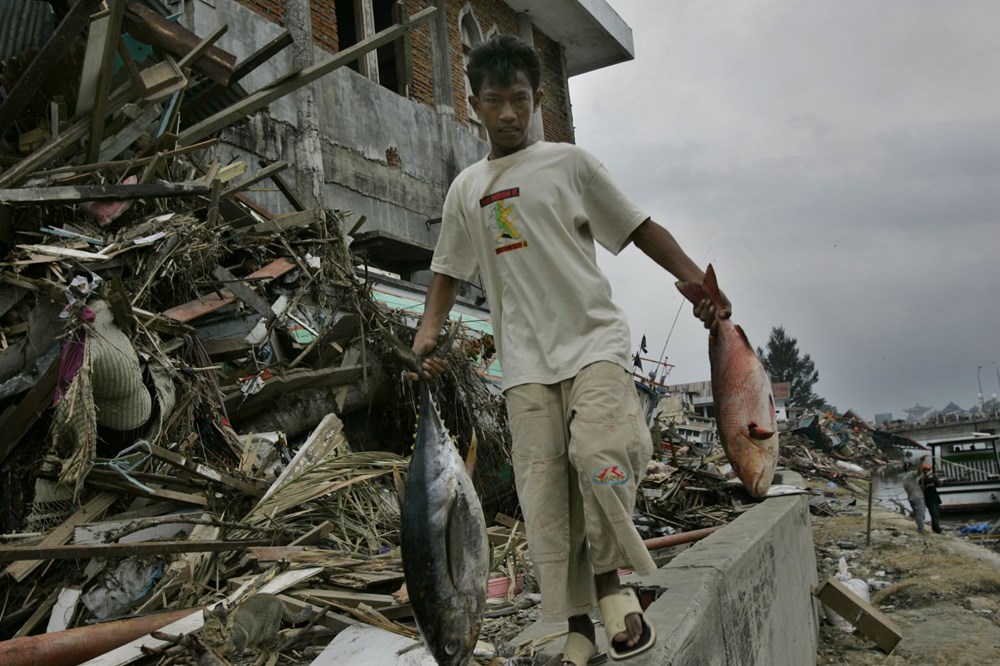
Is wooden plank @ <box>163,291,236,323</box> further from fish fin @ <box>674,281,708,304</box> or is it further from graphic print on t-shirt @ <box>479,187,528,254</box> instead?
fish fin @ <box>674,281,708,304</box>

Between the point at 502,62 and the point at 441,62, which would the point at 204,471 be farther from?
the point at 441,62

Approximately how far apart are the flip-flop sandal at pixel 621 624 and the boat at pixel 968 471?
87.3ft

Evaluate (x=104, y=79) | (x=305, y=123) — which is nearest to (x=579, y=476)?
(x=104, y=79)

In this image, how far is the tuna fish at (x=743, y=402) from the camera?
2768mm

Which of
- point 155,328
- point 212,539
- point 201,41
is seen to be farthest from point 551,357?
point 201,41

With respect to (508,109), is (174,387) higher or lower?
lower

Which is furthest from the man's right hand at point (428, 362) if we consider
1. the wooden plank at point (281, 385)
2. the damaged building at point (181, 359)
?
the wooden plank at point (281, 385)

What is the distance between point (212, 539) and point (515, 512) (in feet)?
11.2

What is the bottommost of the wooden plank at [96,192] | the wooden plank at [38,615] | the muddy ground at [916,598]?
the muddy ground at [916,598]

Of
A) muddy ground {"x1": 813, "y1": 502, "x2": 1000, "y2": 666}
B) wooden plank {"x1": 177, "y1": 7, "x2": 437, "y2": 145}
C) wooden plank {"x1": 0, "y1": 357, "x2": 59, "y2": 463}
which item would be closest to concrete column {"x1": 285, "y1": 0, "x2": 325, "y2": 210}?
wooden plank {"x1": 177, "y1": 7, "x2": 437, "y2": 145}

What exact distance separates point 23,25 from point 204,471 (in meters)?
4.93

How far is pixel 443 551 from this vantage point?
2.29 meters

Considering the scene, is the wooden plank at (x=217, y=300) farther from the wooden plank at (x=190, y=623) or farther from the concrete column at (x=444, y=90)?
the concrete column at (x=444, y=90)

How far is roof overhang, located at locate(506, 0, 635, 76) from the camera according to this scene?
52.6ft
